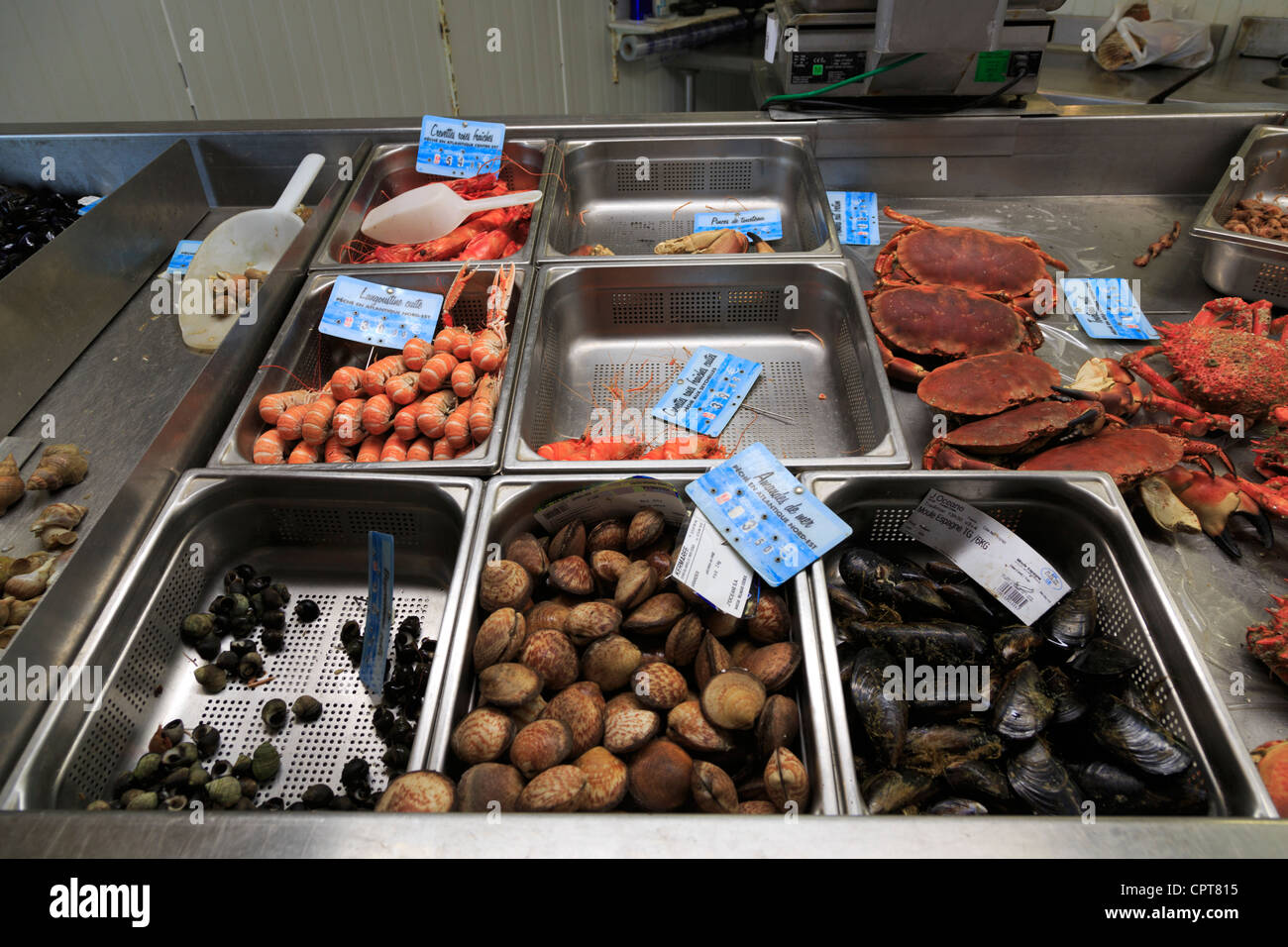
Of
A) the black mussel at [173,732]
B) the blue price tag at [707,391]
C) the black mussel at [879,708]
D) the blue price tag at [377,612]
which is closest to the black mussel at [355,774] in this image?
the blue price tag at [377,612]

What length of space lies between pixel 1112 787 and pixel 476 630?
125 cm

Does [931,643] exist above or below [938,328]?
below

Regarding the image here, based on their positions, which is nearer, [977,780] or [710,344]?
[977,780]

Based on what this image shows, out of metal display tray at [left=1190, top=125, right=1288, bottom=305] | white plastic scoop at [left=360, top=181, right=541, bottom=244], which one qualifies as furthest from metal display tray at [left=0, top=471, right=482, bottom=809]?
metal display tray at [left=1190, top=125, right=1288, bottom=305]

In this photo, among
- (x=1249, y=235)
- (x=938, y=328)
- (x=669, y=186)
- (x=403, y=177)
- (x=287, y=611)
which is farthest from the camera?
(x=669, y=186)

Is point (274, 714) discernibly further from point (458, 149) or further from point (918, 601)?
point (458, 149)

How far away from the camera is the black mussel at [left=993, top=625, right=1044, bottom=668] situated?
1.54 m

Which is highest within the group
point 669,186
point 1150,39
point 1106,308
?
point 1150,39

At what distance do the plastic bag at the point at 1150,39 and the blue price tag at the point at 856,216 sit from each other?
9.94 ft

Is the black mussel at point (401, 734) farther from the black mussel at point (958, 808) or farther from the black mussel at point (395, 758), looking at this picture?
the black mussel at point (958, 808)

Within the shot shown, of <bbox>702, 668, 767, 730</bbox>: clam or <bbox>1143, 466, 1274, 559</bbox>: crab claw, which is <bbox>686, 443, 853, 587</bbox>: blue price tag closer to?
<bbox>702, 668, 767, 730</bbox>: clam

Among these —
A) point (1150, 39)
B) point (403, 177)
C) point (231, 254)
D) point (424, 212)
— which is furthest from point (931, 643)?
point (1150, 39)

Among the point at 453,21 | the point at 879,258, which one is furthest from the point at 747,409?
the point at 453,21

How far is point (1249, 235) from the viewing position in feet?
8.20
